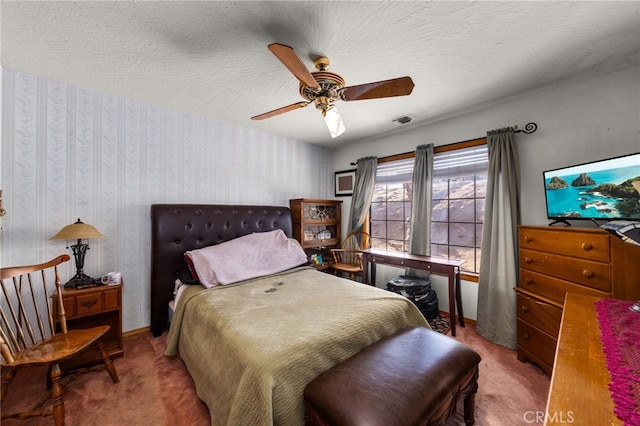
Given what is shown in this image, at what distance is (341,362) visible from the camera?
4.33 ft

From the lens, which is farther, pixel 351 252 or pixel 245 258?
pixel 351 252

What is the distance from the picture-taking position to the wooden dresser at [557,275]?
1.52 metres

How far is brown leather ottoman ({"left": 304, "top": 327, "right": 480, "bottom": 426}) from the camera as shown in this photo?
0.98 meters

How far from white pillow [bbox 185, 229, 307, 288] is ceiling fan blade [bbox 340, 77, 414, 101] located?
5.68 feet

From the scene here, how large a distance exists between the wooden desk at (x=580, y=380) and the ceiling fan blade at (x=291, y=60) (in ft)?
5.19

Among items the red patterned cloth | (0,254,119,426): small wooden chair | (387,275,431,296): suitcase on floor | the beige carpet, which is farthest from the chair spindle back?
(387,275,431,296): suitcase on floor

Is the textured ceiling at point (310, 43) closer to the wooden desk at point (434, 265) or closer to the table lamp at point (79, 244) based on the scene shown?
the table lamp at point (79, 244)

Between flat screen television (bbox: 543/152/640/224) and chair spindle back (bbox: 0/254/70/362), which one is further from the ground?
flat screen television (bbox: 543/152/640/224)

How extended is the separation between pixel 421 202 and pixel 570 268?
1527 mm

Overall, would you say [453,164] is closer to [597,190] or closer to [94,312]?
[597,190]

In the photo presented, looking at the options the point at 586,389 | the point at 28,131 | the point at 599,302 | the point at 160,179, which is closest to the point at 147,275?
the point at 160,179

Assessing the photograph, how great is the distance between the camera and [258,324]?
1.47 metres

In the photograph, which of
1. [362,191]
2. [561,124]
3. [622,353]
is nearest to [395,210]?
[362,191]

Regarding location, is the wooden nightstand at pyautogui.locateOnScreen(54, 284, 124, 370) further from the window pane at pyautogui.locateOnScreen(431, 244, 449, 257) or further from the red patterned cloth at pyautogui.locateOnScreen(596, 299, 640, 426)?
the window pane at pyautogui.locateOnScreen(431, 244, 449, 257)
